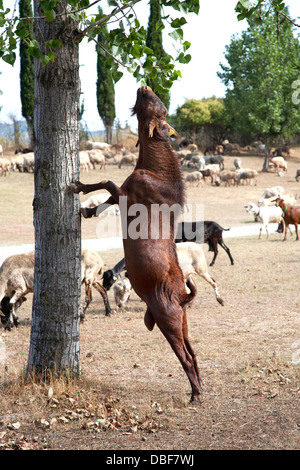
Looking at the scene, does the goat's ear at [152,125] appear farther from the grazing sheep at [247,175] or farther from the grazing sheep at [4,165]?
the grazing sheep at [247,175]

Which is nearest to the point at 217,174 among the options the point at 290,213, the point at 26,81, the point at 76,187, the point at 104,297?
the point at 26,81

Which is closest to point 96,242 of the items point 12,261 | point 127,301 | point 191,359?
point 127,301

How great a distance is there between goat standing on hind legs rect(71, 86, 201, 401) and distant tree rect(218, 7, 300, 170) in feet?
131

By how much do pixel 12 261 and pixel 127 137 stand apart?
1673 inches

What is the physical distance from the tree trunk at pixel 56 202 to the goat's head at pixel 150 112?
816mm

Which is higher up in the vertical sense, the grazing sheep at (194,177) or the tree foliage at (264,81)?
the tree foliage at (264,81)

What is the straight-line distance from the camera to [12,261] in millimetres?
8930

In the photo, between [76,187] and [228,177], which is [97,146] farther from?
[76,187]

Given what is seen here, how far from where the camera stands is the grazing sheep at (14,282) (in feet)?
28.9

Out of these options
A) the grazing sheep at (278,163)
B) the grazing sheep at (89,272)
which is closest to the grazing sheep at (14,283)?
the grazing sheep at (89,272)

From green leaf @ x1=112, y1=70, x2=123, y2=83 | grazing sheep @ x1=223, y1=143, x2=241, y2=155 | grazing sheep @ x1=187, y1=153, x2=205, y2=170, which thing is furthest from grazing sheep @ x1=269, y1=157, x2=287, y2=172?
green leaf @ x1=112, y1=70, x2=123, y2=83

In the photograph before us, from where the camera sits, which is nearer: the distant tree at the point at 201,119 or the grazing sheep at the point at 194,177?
the grazing sheep at the point at 194,177

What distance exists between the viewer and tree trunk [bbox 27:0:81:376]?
5.30m
